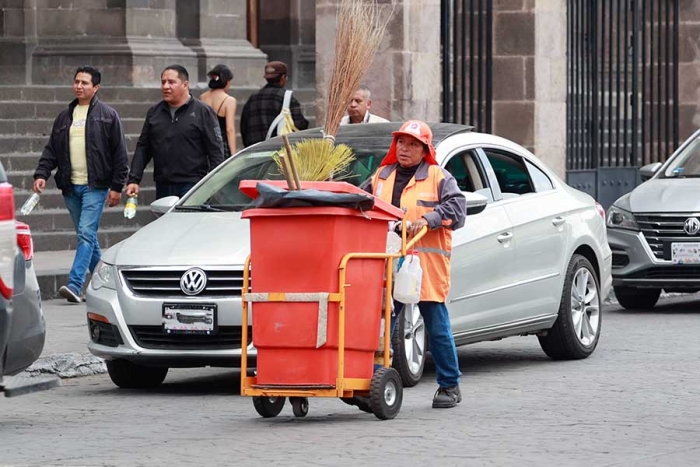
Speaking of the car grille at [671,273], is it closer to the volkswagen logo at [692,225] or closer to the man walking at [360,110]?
the volkswagen logo at [692,225]

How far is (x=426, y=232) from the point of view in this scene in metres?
9.62

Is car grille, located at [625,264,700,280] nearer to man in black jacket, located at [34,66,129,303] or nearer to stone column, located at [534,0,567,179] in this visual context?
man in black jacket, located at [34,66,129,303]

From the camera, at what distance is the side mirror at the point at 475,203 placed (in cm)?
1052

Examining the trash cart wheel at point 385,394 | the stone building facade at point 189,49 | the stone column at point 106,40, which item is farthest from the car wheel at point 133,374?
the stone column at point 106,40

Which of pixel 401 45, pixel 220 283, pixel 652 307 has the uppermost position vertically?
pixel 401 45

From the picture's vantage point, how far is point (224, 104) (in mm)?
15922

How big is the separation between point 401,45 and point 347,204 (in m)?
9.87

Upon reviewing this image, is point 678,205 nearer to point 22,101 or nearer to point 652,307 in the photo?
point 652,307

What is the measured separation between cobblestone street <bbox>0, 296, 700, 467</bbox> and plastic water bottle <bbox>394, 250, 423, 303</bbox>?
637 mm

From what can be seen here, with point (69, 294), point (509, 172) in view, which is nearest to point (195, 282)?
point (509, 172)

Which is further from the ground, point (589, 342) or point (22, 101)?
point (22, 101)

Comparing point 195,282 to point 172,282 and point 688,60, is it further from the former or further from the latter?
point 688,60

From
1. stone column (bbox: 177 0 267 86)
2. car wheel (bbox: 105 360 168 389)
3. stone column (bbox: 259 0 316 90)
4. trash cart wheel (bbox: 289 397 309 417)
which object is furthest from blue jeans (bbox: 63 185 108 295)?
stone column (bbox: 259 0 316 90)

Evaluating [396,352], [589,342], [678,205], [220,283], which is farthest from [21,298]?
[678,205]
